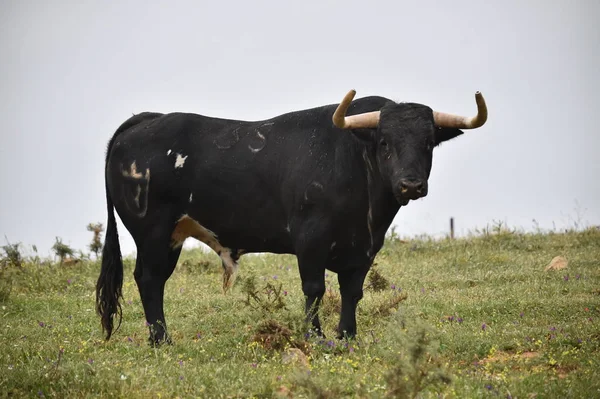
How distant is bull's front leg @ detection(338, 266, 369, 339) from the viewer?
30.9 ft

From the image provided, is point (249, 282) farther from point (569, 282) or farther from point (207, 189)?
point (569, 282)

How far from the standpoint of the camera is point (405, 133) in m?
8.94

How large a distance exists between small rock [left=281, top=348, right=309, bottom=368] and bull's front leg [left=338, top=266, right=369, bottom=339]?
3.84 ft

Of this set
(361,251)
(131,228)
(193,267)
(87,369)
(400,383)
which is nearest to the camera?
(400,383)

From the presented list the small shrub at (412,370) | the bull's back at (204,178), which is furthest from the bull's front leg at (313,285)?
the small shrub at (412,370)

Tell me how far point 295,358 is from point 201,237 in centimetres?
265

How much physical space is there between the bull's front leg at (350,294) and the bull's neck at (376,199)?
0.38 meters

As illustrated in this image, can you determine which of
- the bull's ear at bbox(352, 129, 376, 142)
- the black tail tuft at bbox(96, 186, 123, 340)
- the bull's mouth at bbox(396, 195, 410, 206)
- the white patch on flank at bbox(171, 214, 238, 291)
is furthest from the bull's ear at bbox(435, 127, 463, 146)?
the black tail tuft at bbox(96, 186, 123, 340)

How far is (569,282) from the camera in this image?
12.3 m

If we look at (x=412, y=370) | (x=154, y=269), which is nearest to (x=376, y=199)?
(x=154, y=269)

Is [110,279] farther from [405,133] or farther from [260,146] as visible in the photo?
[405,133]

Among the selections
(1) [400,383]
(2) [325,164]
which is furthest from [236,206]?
(1) [400,383]

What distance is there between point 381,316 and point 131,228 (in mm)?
2995

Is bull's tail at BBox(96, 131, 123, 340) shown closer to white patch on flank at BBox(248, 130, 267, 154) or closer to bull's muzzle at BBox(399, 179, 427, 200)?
white patch on flank at BBox(248, 130, 267, 154)
